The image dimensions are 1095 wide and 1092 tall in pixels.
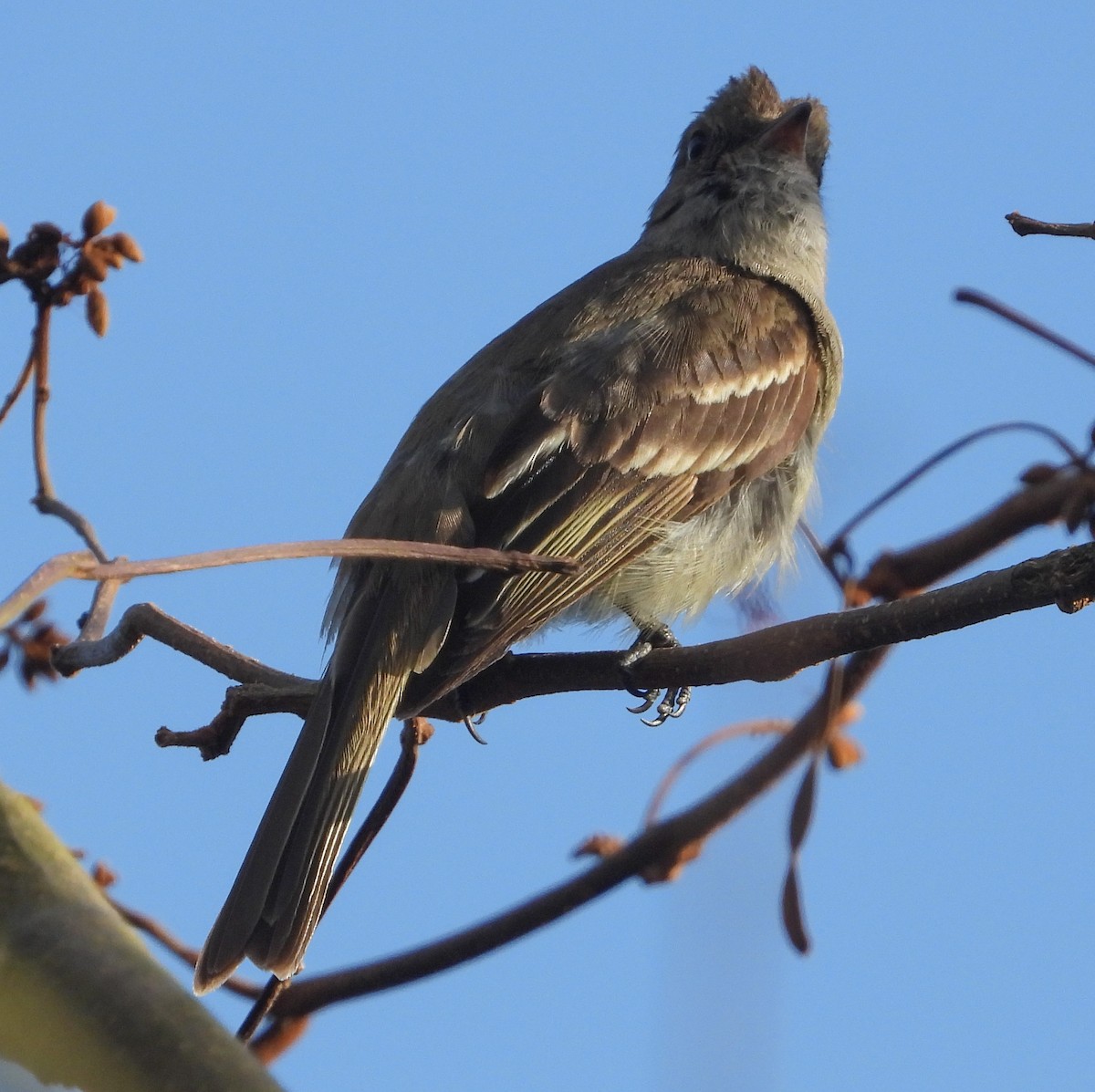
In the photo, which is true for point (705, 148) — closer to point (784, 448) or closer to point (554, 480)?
point (784, 448)

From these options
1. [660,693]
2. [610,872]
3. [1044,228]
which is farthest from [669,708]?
[1044,228]

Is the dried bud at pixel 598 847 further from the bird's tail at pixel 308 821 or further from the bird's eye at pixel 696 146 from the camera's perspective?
the bird's eye at pixel 696 146

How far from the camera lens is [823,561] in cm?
404

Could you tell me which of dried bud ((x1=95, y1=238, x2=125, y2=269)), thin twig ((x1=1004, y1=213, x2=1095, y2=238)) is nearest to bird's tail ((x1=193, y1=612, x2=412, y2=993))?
dried bud ((x1=95, y1=238, x2=125, y2=269))

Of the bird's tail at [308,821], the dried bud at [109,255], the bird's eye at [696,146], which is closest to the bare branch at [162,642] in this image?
the bird's tail at [308,821]

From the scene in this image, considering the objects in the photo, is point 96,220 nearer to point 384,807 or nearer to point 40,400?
point 40,400

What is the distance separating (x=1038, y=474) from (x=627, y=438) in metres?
1.65

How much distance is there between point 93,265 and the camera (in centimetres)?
369

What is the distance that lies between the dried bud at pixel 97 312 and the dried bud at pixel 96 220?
0.19 metres

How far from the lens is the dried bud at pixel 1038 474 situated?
360cm

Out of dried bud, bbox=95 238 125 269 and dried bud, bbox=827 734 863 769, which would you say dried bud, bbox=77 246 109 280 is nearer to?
dried bud, bbox=95 238 125 269

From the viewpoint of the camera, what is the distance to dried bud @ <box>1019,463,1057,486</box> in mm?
3596

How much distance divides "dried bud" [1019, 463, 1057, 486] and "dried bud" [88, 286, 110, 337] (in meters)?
2.16

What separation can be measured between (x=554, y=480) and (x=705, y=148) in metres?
2.66
